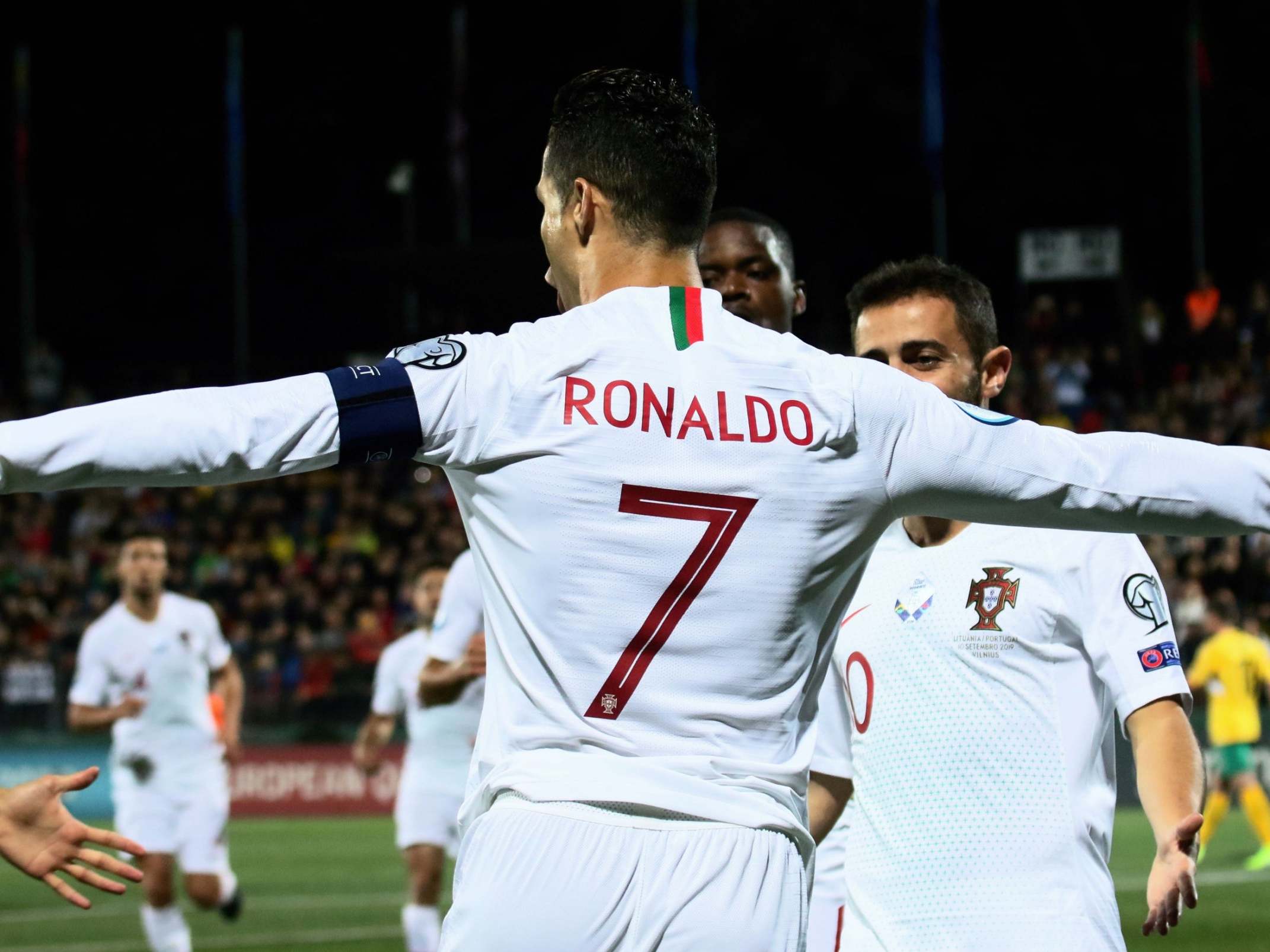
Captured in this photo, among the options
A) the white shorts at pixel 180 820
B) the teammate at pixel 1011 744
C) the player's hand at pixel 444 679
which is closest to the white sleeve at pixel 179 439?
the teammate at pixel 1011 744

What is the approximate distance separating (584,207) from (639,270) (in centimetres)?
12

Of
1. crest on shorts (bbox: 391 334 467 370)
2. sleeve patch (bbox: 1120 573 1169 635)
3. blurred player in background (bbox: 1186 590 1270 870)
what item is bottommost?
blurred player in background (bbox: 1186 590 1270 870)

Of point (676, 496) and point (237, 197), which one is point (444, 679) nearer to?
point (676, 496)

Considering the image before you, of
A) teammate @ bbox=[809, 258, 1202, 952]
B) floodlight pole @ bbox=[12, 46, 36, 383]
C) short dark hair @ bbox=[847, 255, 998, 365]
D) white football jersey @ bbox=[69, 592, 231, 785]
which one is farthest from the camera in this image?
floodlight pole @ bbox=[12, 46, 36, 383]

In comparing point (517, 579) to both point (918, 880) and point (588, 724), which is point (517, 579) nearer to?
point (588, 724)

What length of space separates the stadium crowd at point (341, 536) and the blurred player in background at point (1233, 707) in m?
3.16

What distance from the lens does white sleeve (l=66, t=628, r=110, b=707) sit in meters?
11.9

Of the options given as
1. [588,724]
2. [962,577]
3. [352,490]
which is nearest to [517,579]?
[588,724]

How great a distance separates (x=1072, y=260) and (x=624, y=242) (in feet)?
80.4

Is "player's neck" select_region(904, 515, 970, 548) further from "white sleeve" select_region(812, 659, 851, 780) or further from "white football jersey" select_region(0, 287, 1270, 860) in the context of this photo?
"white football jersey" select_region(0, 287, 1270, 860)

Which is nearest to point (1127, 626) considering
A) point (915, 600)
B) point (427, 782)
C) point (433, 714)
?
point (915, 600)

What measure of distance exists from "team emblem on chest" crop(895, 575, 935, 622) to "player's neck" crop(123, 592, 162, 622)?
362 inches

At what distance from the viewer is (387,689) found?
12.3m

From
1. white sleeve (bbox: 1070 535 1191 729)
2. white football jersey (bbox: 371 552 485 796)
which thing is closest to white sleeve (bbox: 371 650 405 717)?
white football jersey (bbox: 371 552 485 796)
